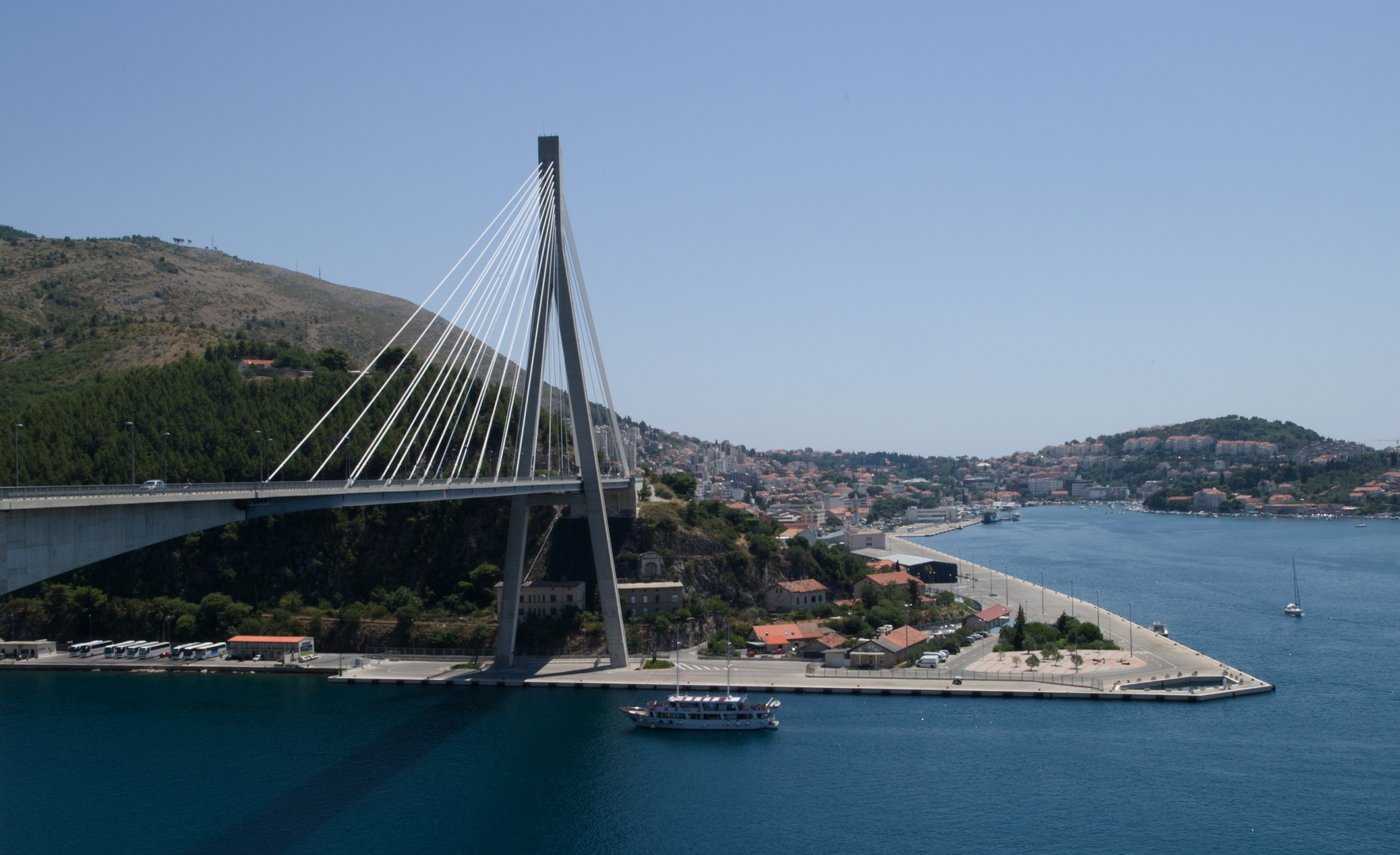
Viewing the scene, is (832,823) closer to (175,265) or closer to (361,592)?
(361,592)

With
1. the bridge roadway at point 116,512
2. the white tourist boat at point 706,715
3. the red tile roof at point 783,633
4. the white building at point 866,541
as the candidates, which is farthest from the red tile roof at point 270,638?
the white building at point 866,541

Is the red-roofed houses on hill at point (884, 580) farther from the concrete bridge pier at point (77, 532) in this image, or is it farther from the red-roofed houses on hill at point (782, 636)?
the concrete bridge pier at point (77, 532)

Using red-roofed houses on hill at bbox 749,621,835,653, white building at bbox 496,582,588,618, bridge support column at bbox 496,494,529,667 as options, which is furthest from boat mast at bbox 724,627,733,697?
bridge support column at bbox 496,494,529,667

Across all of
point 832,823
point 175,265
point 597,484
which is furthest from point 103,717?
point 175,265

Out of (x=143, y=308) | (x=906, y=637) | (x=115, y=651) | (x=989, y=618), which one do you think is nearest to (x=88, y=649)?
(x=115, y=651)

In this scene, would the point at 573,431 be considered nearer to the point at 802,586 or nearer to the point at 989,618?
the point at 802,586

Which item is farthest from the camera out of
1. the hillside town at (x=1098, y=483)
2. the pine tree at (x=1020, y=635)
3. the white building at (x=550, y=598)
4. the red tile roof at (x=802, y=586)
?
the hillside town at (x=1098, y=483)
